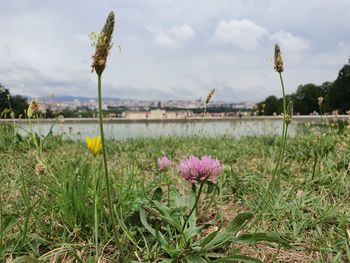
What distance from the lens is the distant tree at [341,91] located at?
4041 cm

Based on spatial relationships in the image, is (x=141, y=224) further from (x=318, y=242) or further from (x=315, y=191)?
(x=315, y=191)

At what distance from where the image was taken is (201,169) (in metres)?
1.19

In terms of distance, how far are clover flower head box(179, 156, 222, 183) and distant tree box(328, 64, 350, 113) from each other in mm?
41721

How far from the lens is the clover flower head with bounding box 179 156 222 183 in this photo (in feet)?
3.88

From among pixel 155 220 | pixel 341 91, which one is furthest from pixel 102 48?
pixel 341 91

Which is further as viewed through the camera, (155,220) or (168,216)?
(155,220)

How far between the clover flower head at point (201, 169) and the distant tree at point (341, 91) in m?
41.7

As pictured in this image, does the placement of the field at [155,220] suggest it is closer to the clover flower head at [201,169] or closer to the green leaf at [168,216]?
the green leaf at [168,216]

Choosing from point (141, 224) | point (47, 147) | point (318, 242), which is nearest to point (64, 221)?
point (141, 224)

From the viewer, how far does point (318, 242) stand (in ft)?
5.19

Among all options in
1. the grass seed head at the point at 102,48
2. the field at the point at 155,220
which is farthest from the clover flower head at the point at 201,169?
the grass seed head at the point at 102,48

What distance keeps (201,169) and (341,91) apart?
43.7 metres

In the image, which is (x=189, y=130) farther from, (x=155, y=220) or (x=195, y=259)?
(x=195, y=259)

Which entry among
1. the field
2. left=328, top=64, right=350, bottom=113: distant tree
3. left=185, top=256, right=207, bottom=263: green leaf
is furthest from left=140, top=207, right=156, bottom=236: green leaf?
left=328, top=64, right=350, bottom=113: distant tree
